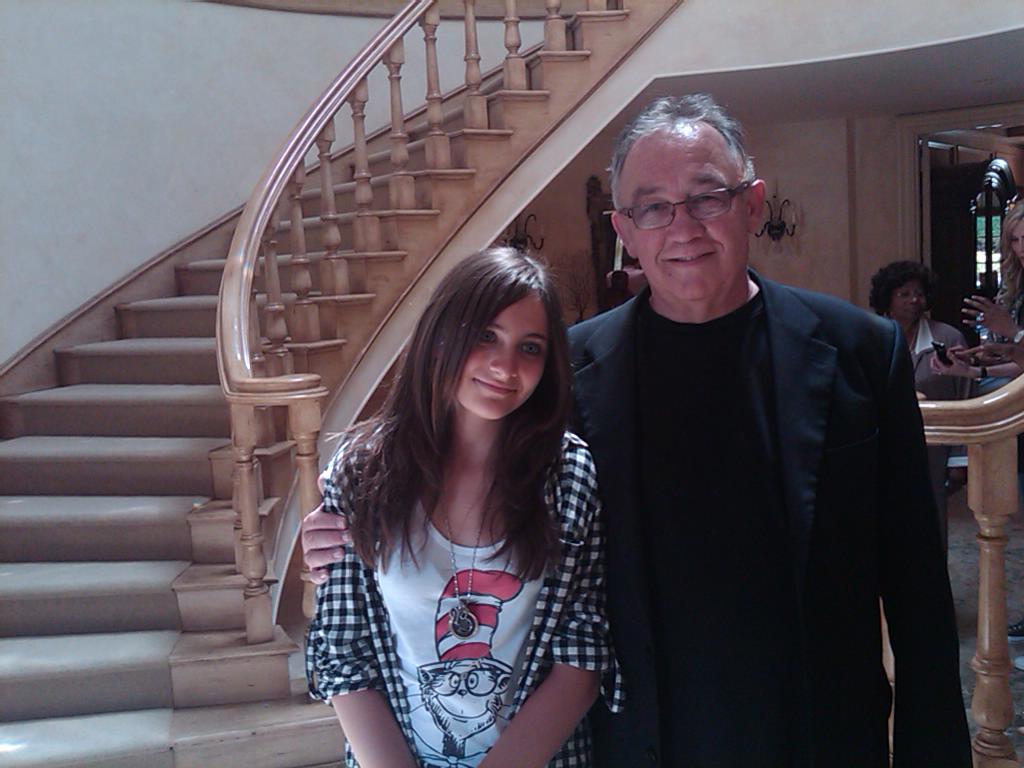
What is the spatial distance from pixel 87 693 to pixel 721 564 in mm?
2436

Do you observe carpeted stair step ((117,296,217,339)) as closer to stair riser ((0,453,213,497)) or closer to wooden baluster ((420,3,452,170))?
stair riser ((0,453,213,497))

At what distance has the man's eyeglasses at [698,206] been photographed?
1.05m

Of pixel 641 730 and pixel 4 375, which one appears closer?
pixel 641 730

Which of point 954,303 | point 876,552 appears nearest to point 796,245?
point 954,303

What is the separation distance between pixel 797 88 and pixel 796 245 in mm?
1480

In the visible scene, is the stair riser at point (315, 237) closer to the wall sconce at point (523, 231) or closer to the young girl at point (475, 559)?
the wall sconce at point (523, 231)

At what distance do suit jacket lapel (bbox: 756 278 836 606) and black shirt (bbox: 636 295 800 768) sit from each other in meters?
0.02

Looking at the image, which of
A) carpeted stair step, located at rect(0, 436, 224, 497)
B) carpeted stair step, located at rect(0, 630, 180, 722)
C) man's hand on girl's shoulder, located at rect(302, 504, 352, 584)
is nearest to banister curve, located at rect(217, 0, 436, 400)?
carpeted stair step, located at rect(0, 436, 224, 497)

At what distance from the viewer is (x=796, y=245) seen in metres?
5.90

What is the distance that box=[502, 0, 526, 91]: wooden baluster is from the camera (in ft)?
12.9

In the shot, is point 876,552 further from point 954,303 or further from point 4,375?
point 954,303

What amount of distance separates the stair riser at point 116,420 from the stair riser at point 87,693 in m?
1.15

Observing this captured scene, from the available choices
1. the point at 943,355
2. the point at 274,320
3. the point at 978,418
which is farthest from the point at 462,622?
the point at 274,320

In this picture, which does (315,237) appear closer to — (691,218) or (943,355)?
(943,355)
